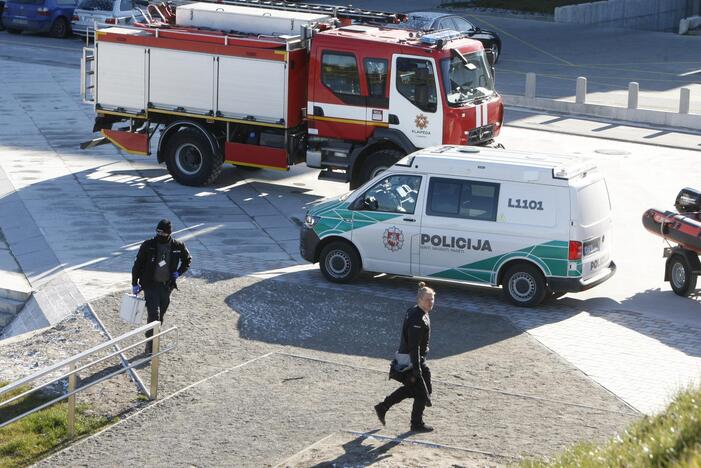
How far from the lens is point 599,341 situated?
1436cm

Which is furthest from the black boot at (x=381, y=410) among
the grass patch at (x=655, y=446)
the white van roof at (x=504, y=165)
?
the white van roof at (x=504, y=165)

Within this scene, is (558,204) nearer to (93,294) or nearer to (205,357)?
(205,357)

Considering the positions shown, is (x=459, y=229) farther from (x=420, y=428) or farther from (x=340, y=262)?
(x=420, y=428)

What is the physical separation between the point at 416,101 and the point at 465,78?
0.98 m

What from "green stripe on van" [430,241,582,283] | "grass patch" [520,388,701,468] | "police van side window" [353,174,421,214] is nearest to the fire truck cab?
A: "police van side window" [353,174,421,214]

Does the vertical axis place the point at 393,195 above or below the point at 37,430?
above

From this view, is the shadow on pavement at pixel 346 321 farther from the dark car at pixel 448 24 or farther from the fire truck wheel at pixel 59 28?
the fire truck wheel at pixel 59 28

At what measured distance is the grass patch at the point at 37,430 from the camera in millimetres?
11523

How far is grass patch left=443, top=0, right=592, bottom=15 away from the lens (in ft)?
152

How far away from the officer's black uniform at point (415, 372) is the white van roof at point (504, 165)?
4688mm

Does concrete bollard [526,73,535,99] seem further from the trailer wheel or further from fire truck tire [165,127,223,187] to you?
the trailer wheel

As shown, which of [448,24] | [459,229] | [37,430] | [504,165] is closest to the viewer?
[37,430]

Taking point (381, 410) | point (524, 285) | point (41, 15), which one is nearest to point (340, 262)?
point (524, 285)

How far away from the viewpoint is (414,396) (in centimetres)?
1113
